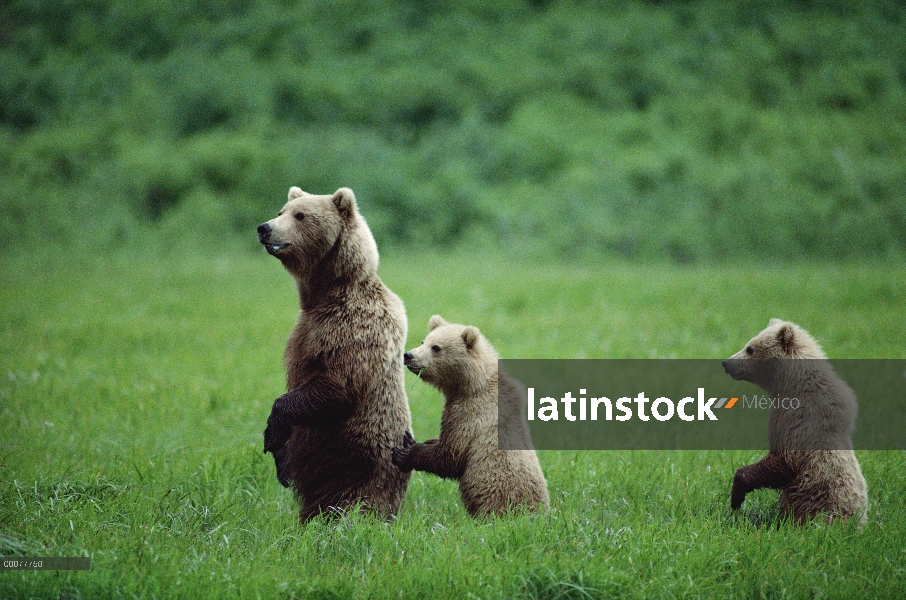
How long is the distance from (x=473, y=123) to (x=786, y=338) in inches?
671

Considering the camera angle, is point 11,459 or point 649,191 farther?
point 649,191

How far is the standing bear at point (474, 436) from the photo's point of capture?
4977 mm

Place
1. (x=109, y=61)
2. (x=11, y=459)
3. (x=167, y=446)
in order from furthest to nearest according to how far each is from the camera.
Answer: (x=109, y=61), (x=167, y=446), (x=11, y=459)

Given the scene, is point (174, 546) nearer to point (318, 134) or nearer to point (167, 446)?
point (167, 446)

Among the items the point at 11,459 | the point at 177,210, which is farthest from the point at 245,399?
the point at 177,210

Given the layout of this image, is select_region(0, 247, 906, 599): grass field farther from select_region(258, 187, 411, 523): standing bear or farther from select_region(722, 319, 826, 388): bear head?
select_region(722, 319, 826, 388): bear head

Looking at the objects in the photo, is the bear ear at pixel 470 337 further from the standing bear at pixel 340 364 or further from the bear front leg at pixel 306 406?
the bear front leg at pixel 306 406

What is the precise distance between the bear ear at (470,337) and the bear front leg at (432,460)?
57cm

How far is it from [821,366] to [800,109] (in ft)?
60.6

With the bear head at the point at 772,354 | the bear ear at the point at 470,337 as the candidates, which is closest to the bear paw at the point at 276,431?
the bear ear at the point at 470,337

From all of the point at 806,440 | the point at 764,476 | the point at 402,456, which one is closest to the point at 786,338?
the point at 806,440

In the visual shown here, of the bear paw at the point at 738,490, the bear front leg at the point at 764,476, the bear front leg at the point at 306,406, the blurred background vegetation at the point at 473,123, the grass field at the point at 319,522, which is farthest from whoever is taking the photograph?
the blurred background vegetation at the point at 473,123

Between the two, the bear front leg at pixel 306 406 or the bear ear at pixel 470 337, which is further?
the bear ear at pixel 470 337

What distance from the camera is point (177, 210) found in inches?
758
